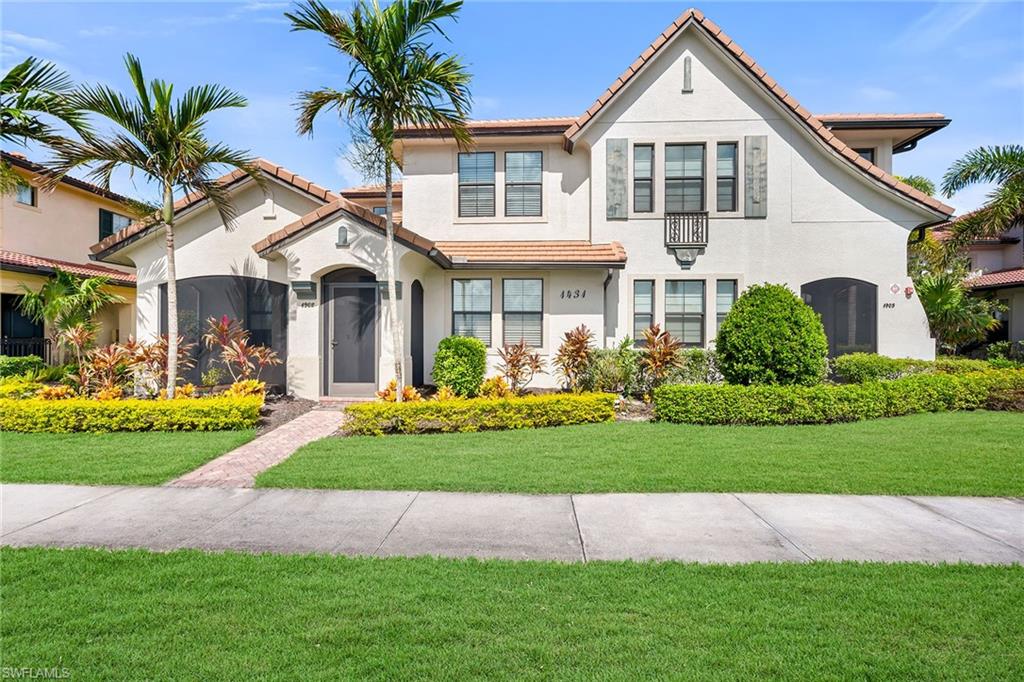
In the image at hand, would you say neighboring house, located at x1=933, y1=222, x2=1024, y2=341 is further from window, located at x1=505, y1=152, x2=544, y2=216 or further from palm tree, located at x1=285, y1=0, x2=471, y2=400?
palm tree, located at x1=285, y1=0, x2=471, y2=400

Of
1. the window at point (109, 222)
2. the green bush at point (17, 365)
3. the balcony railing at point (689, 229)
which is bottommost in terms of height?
the green bush at point (17, 365)

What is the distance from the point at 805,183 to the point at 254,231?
14.8 m

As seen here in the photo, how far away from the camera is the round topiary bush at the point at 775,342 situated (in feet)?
35.1

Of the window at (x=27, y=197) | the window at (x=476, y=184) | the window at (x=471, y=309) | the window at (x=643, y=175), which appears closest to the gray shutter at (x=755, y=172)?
the window at (x=643, y=175)

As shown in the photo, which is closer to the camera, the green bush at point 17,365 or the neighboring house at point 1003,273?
the green bush at point 17,365

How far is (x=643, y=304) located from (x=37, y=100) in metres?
14.1

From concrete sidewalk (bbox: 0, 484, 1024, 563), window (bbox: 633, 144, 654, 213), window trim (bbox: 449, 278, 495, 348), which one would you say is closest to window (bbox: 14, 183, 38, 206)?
window trim (bbox: 449, 278, 495, 348)

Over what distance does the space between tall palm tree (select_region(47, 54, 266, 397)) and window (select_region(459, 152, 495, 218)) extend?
6.11 meters

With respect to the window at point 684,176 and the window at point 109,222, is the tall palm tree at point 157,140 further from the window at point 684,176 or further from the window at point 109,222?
the window at point 109,222

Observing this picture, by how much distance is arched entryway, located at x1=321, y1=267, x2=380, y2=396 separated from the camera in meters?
13.0

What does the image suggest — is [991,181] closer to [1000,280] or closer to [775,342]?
[1000,280]

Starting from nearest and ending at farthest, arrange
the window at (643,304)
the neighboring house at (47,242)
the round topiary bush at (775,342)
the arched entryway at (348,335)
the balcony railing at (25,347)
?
the round topiary bush at (775,342), the arched entryway at (348,335), the window at (643,304), the balcony railing at (25,347), the neighboring house at (47,242)

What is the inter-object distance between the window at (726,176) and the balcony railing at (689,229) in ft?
2.30

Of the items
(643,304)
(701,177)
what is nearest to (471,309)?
(643,304)
